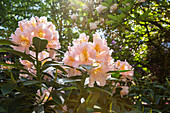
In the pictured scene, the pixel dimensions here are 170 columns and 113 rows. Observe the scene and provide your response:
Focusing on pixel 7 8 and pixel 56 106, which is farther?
pixel 7 8

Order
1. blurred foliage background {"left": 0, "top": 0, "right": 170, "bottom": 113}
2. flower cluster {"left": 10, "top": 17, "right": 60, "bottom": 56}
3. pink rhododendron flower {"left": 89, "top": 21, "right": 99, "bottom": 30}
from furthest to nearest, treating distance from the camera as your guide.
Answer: pink rhododendron flower {"left": 89, "top": 21, "right": 99, "bottom": 30} < blurred foliage background {"left": 0, "top": 0, "right": 170, "bottom": 113} < flower cluster {"left": 10, "top": 17, "right": 60, "bottom": 56}

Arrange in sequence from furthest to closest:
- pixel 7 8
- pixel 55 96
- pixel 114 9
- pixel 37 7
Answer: pixel 37 7, pixel 7 8, pixel 114 9, pixel 55 96

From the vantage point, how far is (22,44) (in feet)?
2.45

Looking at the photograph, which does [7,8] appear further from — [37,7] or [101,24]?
[101,24]

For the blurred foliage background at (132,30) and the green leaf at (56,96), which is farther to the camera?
the blurred foliage background at (132,30)

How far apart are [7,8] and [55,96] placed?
594 cm

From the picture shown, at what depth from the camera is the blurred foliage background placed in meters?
1.93

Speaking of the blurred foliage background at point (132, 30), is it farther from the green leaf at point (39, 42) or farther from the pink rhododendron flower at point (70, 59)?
the green leaf at point (39, 42)

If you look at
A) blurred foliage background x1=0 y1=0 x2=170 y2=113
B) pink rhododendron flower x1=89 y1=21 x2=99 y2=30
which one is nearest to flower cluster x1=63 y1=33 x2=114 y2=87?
blurred foliage background x1=0 y1=0 x2=170 y2=113

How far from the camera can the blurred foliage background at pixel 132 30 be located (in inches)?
75.9

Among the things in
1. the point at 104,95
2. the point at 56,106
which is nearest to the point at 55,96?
the point at 56,106

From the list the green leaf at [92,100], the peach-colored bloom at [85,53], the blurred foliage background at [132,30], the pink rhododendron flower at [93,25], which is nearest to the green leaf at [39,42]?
the peach-colored bloom at [85,53]

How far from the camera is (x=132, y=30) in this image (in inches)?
104

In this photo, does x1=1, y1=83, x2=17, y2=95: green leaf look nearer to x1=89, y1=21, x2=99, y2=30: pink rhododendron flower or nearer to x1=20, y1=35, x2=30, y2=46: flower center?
x1=20, y1=35, x2=30, y2=46: flower center
